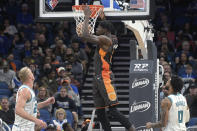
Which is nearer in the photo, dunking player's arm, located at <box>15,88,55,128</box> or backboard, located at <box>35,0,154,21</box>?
dunking player's arm, located at <box>15,88,55,128</box>

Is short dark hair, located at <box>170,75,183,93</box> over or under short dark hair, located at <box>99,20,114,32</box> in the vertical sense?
under

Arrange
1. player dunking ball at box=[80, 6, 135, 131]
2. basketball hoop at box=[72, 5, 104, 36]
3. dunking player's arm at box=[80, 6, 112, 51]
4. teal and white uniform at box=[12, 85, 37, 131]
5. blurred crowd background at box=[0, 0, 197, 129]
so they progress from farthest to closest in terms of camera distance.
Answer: blurred crowd background at box=[0, 0, 197, 129]
basketball hoop at box=[72, 5, 104, 36]
player dunking ball at box=[80, 6, 135, 131]
dunking player's arm at box=[80, 6, 112, 51]
teal and white uniform at box=[12, 85, 37, 131]

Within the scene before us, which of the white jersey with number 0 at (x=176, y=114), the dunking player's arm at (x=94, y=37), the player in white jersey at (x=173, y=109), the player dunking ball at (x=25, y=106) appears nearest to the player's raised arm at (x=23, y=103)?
the player dunking ball at (x=25, y=106)

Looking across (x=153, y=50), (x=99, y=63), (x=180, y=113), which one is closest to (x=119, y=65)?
(x=153, y=50)

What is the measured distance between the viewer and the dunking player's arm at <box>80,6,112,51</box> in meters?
9.33

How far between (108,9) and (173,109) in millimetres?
2784

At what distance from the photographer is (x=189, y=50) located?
18.4 metres

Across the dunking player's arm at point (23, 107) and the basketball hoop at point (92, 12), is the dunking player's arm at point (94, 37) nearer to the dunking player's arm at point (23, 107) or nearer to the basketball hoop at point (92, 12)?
the basketball hoop at point (92, 12)

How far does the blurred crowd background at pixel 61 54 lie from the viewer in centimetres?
1491

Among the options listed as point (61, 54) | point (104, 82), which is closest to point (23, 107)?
point (104, 82)

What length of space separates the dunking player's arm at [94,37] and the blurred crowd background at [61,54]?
3284 millimetres

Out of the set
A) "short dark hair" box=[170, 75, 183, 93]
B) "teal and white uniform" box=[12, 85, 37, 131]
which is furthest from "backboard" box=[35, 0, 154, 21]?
"teal and white uniform" box=[12, 85, 37, 131]

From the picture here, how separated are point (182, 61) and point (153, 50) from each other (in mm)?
6038

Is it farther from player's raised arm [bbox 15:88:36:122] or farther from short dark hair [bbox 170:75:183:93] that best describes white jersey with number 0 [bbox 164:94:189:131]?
player's raised arm [bbox 15:88:36:122]
